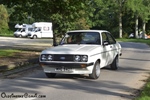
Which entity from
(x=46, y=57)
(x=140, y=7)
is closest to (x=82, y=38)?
(x=46, y=57)

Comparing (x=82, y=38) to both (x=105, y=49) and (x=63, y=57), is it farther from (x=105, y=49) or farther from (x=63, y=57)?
(x=63, y=57)

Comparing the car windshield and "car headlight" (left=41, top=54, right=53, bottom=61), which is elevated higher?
the car windshield

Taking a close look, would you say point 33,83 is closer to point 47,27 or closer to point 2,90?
point 2,90

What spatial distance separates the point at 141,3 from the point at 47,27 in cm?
1824

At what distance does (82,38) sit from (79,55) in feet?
5.49

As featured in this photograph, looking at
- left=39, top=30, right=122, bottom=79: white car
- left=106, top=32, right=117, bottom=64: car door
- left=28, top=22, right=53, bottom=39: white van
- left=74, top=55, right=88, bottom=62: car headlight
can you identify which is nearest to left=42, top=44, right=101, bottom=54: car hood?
left=39, top=30, right=122, bottom=79: white car

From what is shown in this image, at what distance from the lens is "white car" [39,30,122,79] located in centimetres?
977

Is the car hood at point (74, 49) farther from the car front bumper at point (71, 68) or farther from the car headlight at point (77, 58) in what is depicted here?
the car front bumper at point (71, 68)

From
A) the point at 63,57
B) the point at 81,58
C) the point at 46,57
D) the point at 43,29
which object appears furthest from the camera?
the point at 43,29

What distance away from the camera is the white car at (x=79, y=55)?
977 cm

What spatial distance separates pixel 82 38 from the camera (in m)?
11.3

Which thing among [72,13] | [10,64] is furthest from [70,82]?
[72,13]

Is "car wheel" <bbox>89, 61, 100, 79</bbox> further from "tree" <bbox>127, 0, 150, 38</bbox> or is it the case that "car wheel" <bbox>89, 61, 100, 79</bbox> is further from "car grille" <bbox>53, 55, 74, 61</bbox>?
"tree" <bbox>127, 0, 150, 38</bbox>

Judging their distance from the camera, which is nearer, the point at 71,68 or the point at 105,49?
the point at 71,68
